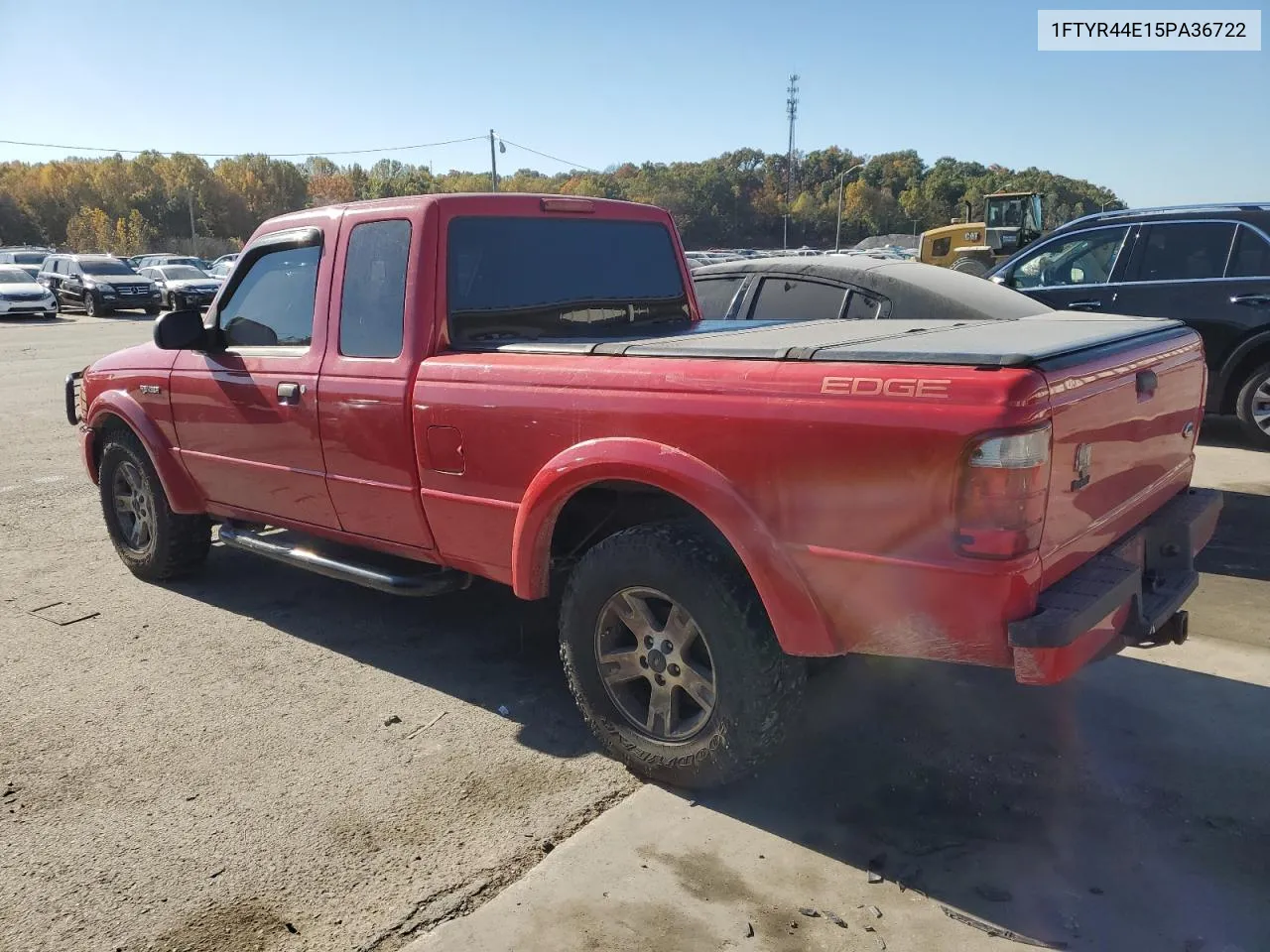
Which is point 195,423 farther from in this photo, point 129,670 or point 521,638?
point 521,638

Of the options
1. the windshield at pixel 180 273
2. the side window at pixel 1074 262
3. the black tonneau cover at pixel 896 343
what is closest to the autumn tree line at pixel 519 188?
the windshield at pixel 180 273

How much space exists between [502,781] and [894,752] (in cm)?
139

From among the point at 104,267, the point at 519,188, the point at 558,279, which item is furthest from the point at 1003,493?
the point at 519,188

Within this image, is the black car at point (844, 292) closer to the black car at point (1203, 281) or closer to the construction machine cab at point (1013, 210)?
the black car at point (1203, 281)

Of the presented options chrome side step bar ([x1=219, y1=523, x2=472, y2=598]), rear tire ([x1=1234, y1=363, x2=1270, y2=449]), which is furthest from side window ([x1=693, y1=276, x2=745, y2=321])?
rear tire ([x1=1234, y1=363, x2=1270, y2=449])

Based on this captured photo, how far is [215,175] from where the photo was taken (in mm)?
101125

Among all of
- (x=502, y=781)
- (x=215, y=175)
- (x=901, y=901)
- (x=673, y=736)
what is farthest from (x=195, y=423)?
(x=215, y=175)

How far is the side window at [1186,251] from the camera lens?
7.82 metres

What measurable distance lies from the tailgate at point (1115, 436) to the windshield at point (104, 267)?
32299 mm

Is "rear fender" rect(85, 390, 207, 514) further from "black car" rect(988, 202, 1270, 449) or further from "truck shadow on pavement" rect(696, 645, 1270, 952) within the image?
"black car" rect(988, 202, 1270, 449)

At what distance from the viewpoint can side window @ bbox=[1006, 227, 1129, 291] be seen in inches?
328

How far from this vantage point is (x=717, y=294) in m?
6.68

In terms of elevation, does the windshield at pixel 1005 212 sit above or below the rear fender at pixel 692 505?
above

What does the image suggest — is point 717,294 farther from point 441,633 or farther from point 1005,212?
point 1005,212
